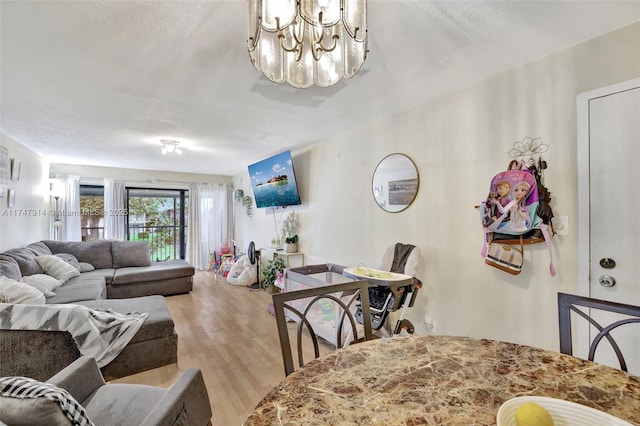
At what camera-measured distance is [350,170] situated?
11.2 feet

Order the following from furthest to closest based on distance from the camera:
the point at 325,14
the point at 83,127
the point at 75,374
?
the point at 83,127
the point at 75,374
the point at 325,14

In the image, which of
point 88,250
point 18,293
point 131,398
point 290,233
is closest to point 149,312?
point 18,293

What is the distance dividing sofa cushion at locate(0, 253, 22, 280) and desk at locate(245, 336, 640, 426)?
3.24 m

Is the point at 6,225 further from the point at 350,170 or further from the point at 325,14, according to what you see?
the point at 325,14

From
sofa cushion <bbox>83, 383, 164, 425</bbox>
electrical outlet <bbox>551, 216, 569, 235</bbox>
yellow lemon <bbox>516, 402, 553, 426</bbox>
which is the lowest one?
sofa cushion <bbox>83, 383, 164, 425</bbox>

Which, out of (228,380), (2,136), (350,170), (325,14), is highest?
(2,136)

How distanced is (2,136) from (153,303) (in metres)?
2.77

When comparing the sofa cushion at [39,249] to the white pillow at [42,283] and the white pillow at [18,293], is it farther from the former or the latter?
the white pillow at [18,293]

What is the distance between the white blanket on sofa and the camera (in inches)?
68.2

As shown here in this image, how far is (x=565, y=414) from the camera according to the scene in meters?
0.68

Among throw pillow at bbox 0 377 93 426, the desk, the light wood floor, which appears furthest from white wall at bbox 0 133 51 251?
the desk

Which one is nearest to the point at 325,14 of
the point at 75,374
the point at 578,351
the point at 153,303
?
the point at 75,374

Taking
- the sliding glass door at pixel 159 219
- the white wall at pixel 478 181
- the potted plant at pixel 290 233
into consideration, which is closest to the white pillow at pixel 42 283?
the potted plant at pixel 290 233

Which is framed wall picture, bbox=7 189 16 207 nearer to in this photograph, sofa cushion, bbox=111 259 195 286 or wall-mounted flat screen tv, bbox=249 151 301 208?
sofa cushion, bbox=111 259 195 286
